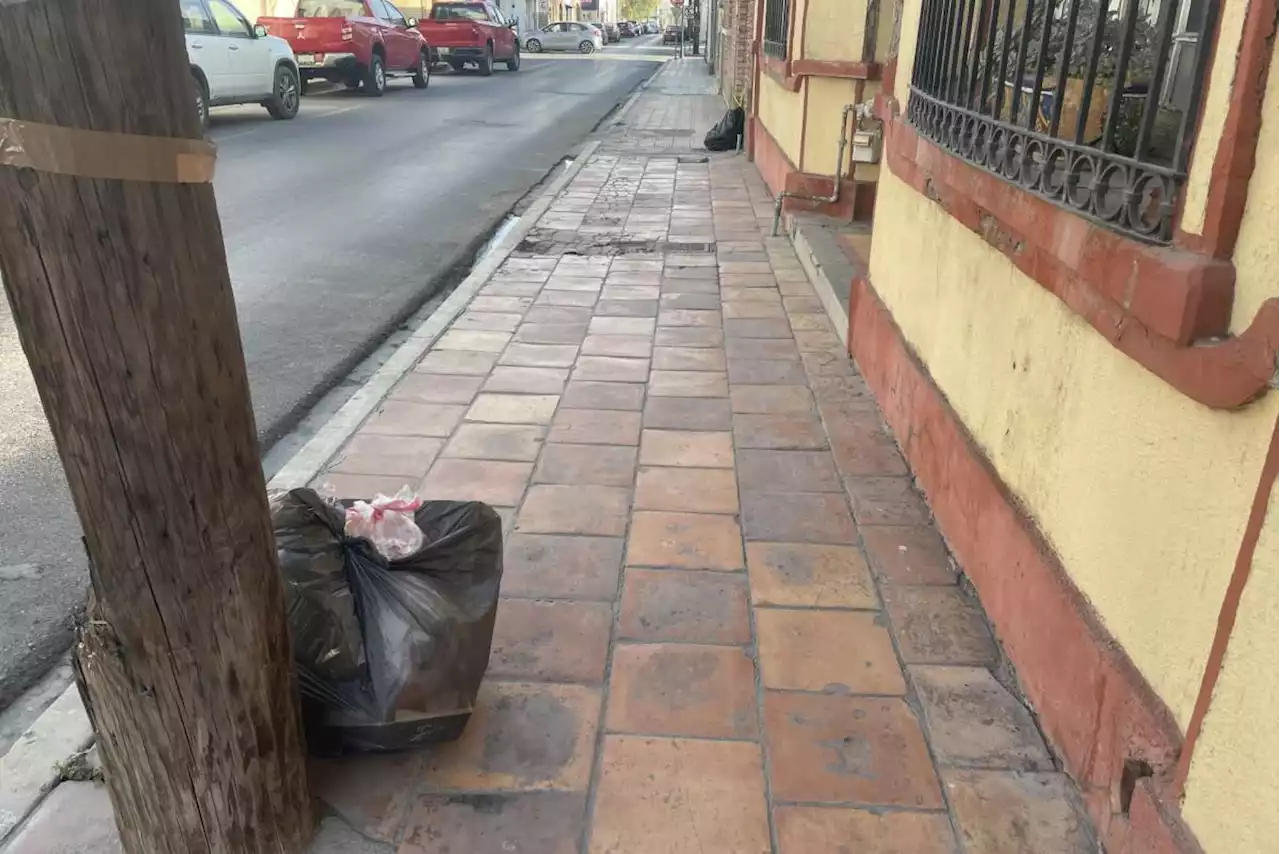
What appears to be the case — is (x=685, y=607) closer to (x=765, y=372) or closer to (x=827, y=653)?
A: (x=827, y=653)

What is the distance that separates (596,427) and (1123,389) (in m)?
2.50

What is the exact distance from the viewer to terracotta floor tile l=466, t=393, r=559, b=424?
14.1 ft

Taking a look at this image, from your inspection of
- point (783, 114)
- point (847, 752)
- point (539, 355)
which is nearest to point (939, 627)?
point (847, 752)

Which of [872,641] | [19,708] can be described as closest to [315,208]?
[19,708]

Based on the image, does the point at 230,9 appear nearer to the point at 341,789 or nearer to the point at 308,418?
the point at 308,418

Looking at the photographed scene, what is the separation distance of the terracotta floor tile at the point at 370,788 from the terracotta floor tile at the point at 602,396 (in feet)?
7.60

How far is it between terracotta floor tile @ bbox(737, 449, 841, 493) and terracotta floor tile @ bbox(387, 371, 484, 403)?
1.39 metres

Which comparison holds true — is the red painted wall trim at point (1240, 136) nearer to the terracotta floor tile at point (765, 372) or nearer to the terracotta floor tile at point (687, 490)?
the terracotta floor tile at point (687, 490)

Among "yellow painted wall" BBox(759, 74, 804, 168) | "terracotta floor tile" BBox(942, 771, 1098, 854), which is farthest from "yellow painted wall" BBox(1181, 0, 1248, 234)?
"yellow painted wall" BBox(759, 74, 804, 168)

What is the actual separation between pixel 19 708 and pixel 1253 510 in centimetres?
285

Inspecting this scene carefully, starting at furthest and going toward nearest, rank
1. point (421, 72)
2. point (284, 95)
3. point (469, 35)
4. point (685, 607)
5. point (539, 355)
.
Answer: point (469, 35) < point (421, 72) < point (284, 95) < point (539, 355) < point (685, 607)

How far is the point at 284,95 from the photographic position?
15.2m

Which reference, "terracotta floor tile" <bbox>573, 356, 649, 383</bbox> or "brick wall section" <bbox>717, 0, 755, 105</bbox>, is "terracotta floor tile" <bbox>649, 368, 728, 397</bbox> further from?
"brick wall section" <bbox>717, 0, 755, 105</bbox>

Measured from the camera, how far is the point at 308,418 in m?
4.39
